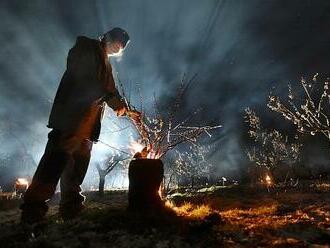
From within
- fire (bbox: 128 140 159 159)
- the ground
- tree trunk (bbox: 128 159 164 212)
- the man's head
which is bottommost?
the ground

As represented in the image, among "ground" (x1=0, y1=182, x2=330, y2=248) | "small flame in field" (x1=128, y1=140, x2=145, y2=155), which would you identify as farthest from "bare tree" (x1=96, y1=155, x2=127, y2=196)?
"ground" (x1=0, y1=182, x2=330, y2=248)

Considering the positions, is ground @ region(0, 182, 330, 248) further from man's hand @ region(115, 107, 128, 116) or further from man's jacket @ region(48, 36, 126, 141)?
man's hand @ region(115, 107, 128, 116)

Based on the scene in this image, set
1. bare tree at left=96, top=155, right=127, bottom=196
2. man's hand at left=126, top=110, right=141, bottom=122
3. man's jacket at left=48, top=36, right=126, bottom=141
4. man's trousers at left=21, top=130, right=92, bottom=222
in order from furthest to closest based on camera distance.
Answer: bare tree at left=96, top=155, right=127, bottom=196 < man's hand at left=126, top=110, right=141, bottom=122 < man's jacket at left=48, top=36, right=126, bottom=141 < man's trousers at left=21, top=130, right=92, bottom=222

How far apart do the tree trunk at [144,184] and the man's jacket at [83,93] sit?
32.4 inches

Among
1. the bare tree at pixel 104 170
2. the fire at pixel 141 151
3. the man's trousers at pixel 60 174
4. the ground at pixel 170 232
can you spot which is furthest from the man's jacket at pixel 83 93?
the bare tree at pixel 104 170

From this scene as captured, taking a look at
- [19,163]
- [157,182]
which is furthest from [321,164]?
[157,182]

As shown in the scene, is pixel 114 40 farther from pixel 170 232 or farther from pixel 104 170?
pixel 104 170

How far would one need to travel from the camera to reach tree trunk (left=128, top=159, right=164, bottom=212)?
17.3 feet

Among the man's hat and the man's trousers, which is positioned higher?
the man's hat

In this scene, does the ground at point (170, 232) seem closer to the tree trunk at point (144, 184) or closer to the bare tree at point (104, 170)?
the tree trunk at point (144, 184)

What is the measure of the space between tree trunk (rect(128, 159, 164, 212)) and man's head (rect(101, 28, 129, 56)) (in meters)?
1.78

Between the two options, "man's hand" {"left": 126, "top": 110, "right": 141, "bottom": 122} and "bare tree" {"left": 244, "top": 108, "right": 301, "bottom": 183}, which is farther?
→ "bare tree" {"left": 244, "top": 108, "right": 301, "bottom": 183}

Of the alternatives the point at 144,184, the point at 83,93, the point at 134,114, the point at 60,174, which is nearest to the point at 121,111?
the point at 134,114

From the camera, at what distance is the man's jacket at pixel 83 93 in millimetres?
5047
